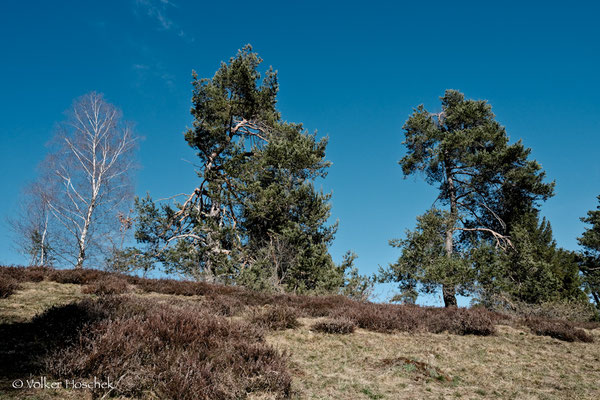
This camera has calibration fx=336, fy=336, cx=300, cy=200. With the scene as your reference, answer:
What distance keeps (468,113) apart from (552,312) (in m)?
13.3

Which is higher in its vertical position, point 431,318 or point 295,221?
point 295,221

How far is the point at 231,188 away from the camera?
19.1 meters

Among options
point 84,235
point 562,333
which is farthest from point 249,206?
point 562,333

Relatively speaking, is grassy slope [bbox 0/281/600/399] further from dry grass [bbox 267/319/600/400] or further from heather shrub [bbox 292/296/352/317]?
heather shrub [bbox 292/296/352/317]

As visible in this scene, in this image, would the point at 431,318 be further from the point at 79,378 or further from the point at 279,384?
the point at 79,378

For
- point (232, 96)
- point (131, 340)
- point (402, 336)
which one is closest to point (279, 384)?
point (131, 340)

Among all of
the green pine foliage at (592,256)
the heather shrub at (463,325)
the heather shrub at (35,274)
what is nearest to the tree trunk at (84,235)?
the heather shrub at (35,274)

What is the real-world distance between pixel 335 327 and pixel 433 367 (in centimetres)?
202

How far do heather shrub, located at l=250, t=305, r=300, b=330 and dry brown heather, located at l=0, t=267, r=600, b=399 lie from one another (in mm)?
22

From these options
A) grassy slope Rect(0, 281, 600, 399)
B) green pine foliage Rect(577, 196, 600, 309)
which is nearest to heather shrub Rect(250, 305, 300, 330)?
grassy slope Rect(0, 281, 600, 399)

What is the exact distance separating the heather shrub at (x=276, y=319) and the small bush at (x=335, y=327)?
18.3 inches

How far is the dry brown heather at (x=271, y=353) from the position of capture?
10.0ft

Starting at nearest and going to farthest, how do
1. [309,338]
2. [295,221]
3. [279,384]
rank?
[279,384] < [309,338] < [295,221]

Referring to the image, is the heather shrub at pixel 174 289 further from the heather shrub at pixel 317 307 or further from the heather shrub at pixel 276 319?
the heather shrub at pixel 276 319
